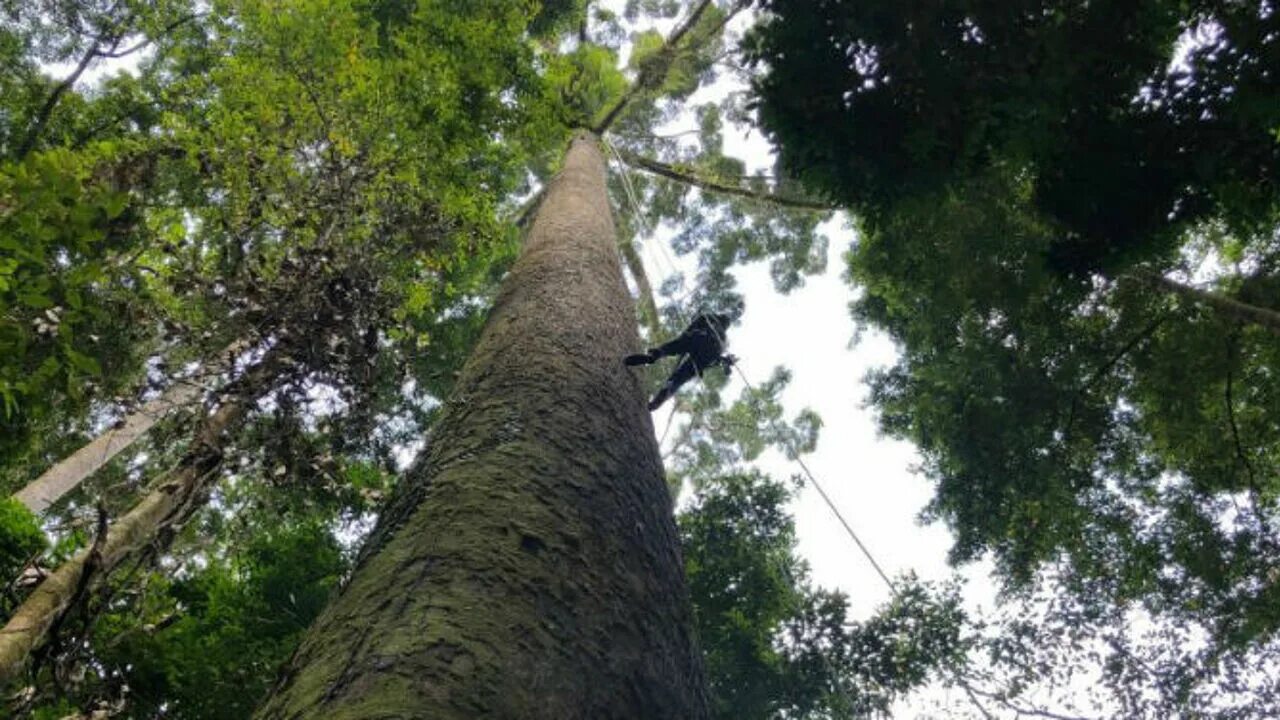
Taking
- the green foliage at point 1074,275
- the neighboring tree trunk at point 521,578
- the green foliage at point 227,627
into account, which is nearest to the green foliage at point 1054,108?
the green foliage at point 1074,275

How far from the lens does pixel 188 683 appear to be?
5.05 metres

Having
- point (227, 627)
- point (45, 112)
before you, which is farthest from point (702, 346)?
point (45, 112)

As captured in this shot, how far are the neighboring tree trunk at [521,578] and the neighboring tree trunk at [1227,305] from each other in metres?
5.59

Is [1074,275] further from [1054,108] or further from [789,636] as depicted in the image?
[789,636]

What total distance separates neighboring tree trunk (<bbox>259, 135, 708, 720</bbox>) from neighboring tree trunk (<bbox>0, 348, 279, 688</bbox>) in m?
1.19

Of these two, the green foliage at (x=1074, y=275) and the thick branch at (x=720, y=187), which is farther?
the thick branch at (x=720, y=187)

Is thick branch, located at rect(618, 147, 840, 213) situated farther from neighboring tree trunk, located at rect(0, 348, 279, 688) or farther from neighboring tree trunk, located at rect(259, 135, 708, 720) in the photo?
neighboring tree trunk, located at rect(259, 135, 708, 720)

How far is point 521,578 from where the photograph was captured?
184 centimetres

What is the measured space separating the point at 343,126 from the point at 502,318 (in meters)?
2.11

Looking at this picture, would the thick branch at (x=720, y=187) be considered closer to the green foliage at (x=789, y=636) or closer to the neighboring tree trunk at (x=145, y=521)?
the green foliage at (x=789, y=636)

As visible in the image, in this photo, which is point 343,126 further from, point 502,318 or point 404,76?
point 502,318

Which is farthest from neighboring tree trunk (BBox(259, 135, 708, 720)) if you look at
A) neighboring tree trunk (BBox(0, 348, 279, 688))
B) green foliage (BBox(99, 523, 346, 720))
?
green foliage (BBox(99, 523, 346, 720))

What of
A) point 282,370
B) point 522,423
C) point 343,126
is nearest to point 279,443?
point 282,370

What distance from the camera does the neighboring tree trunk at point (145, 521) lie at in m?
3.38
